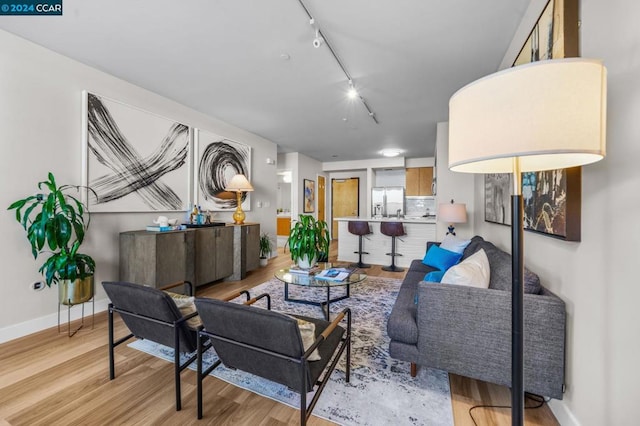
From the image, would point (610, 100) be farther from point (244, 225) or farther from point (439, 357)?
point (244, 225)

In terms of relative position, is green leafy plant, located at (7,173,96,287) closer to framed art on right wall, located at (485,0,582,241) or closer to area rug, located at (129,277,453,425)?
area rug, located at (129,277,453,425)

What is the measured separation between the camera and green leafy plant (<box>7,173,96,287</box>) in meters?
2.24

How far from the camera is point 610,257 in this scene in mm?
1080

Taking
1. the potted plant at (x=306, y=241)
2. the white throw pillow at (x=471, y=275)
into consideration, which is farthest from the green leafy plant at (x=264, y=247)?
the white throw pillow at (x=471, y=275)

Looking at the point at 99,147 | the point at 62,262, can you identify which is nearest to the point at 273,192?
the point at 99,147

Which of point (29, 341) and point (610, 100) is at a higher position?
point (610, 100)

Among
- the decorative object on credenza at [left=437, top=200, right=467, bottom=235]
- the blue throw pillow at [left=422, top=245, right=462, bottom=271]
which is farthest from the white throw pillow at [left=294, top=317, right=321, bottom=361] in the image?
the decorative object on credenza at [left=437, top=200, right=467, bottom=235]

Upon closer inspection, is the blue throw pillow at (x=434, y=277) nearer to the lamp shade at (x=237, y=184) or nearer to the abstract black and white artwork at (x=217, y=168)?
the lamp shade at (x=237, y=184)

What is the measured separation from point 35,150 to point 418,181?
7.52 m

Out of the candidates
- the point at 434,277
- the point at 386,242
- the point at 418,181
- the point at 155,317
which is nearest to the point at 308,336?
the point at 155,317

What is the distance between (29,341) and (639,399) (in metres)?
3.88

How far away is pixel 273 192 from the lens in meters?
6.00

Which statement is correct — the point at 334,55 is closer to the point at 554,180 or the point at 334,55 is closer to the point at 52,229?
the point at 554,180

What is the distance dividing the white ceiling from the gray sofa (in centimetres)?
198
